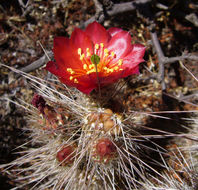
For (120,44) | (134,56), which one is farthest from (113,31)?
(134,56)

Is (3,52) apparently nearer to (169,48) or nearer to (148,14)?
(148,14)

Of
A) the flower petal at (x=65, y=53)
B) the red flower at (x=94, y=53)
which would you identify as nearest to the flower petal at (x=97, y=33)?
the red flower at (x=94, y=53)

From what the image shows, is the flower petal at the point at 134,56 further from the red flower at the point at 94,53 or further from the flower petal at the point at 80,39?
the flower petal at the point at 80,39

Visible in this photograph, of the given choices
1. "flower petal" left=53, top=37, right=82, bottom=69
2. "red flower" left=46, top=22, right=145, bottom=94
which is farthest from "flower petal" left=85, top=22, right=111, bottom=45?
"flower petal" left=53, top=37, right=82, bottom=69

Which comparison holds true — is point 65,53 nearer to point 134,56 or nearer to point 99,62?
point 99,62

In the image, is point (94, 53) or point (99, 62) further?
point (99, 62)
